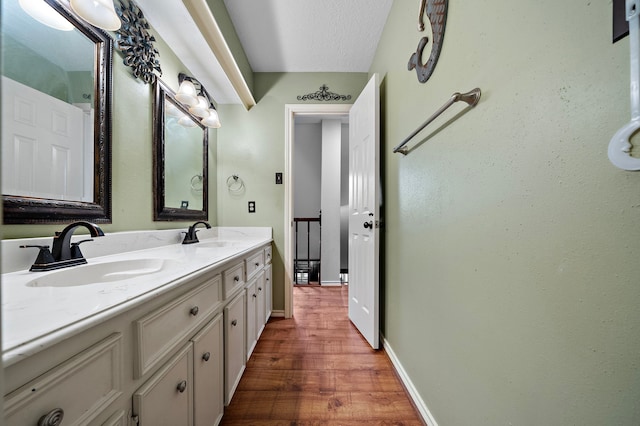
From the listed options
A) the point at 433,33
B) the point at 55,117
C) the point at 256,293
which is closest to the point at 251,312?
the point at 256,293

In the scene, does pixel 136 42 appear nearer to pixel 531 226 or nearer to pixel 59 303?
pixel 59 303

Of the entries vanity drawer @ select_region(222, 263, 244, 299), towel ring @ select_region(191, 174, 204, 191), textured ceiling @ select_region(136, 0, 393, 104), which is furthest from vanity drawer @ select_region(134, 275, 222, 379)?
textured ceiling @ select_region(136, 0, 393, 104)

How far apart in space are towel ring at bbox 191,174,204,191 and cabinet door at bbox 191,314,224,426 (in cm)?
117

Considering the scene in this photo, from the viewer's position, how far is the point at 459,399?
0.94m

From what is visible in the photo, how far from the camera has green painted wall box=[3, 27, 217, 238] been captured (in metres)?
1.20

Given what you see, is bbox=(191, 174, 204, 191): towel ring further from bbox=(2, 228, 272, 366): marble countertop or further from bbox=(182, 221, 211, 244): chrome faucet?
bbox=(2, 228, 272, 366): marble countertop

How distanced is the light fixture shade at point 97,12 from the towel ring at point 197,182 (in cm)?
106

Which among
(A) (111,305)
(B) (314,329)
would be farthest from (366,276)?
(A) (111,305)

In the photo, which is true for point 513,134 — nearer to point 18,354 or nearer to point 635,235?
point 635,235

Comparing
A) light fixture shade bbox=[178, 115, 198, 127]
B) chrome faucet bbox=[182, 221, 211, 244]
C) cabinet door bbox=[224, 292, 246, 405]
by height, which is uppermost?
light fixture shade bbox=[178, 115, 198, 127]

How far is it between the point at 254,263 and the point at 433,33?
1530 millimetres

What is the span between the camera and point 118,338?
59cm

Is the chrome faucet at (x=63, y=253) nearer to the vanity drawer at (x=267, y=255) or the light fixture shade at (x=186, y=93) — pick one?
the light fixture shade at (x=186, y=93)

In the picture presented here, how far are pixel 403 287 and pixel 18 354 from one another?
1452mm
